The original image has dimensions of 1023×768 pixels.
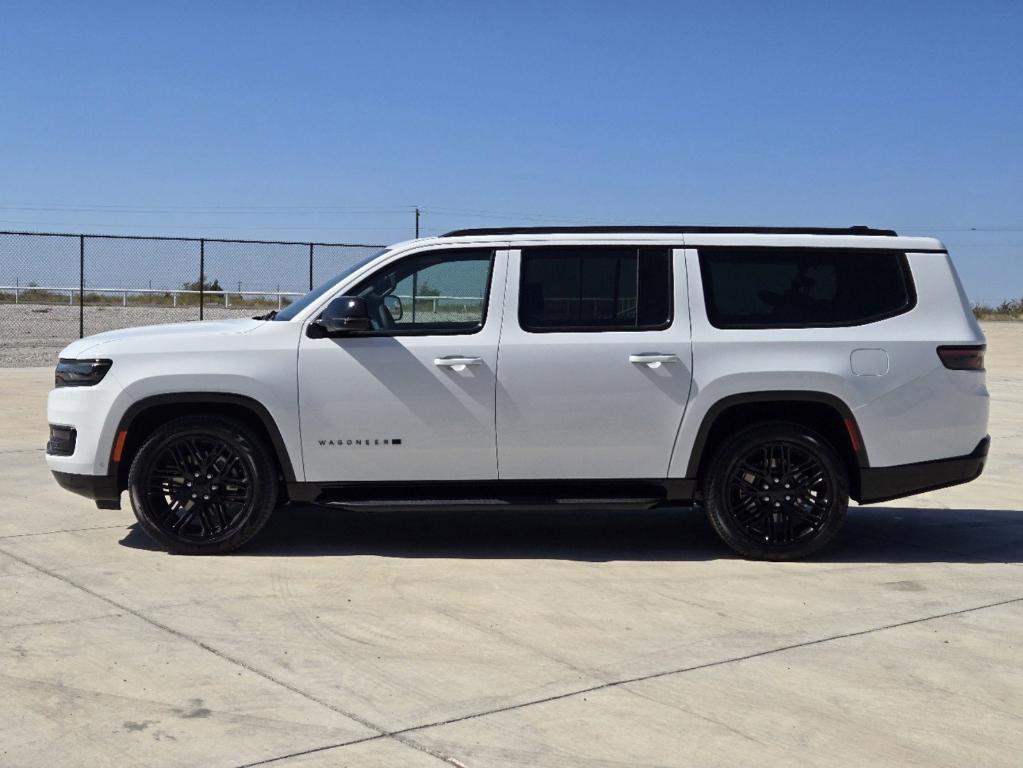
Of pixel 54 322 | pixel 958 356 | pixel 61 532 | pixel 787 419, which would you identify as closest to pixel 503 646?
pixel 787 419

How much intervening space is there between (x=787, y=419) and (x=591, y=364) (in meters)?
1.27

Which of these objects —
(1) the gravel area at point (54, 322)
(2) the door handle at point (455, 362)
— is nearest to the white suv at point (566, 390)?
(2) the door handle at point (455, 362)

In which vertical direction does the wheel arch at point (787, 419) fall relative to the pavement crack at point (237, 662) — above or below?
above

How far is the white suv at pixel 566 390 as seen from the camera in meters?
7.91

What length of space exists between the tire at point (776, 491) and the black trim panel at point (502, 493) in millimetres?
258

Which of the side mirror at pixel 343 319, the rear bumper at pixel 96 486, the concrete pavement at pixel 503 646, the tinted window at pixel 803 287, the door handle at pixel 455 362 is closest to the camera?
the concrete pavement at pixel 503 646

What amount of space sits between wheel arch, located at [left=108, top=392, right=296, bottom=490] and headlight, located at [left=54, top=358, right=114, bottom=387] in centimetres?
29

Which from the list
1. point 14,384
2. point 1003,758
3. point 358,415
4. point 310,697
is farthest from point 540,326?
point 14,384

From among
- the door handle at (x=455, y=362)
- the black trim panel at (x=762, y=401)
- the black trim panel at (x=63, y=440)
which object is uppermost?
the door handle at (x=455, y=362)

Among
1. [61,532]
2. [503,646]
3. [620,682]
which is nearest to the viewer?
[620,682]

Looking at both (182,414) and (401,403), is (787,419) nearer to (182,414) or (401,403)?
(401,403)

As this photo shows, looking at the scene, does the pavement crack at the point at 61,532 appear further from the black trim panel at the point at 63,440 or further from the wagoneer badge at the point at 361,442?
the wagoneer badge at the point at 361,442

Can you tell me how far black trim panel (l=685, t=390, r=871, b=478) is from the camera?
7.95 meters

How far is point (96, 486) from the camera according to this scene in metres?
7.98
